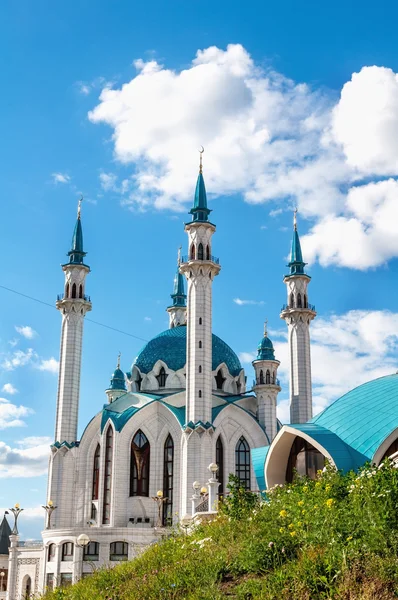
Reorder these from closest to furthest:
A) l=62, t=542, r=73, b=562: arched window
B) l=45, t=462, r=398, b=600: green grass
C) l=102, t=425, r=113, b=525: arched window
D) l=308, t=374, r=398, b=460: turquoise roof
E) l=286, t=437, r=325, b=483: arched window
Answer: l=45, t=462, r=398, b=600: green grass
l=308, t=374, r=398, b=460: turquoise roof
l=286, t=437, r=325, b=483: arched window
l=62, t=542, r=73, b=562: arched window
l=102, t=425, r=113, b=525: arched window

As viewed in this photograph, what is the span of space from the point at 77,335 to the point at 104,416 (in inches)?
230

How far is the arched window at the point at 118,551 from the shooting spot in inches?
1566

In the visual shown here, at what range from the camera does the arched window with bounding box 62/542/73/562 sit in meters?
40.5

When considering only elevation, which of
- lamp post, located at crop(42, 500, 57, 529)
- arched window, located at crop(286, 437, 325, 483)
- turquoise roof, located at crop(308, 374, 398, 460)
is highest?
turquoise roof, located at crop(308, 374, 398, 460)

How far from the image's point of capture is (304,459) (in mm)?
28000

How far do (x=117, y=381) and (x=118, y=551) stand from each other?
20.1 metres

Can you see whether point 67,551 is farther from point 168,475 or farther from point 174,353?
point 174,353

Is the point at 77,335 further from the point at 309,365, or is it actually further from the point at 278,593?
the point at 278,593

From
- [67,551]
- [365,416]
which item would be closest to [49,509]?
[67,551]

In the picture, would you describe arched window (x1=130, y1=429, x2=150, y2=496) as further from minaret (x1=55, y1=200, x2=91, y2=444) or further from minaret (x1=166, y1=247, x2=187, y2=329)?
minaret (x1=166, y1=247, x2=187, y2=329)

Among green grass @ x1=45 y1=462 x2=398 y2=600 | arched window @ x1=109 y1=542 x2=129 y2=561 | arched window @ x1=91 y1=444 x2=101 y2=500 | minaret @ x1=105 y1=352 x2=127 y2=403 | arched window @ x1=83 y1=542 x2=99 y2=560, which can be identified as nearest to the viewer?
green grass @ x1=45 y1=462 x2=398 y2=600

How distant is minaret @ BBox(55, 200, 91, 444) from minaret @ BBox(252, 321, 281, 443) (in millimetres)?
11793

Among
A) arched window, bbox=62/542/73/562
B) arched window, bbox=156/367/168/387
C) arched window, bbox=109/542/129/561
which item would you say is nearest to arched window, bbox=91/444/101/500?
arched window, bbox=62/542/73/562

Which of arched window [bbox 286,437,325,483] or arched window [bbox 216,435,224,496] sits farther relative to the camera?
arched window [bbox 216,435,224,496]
